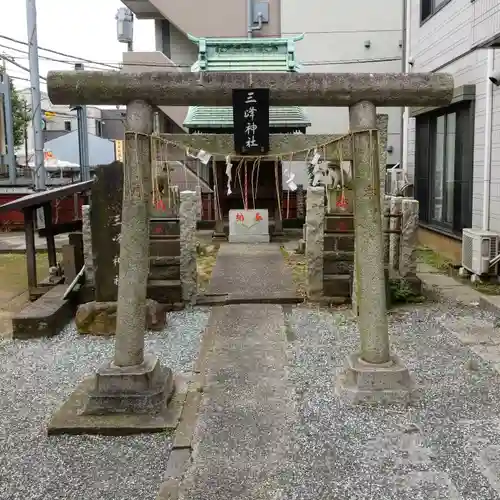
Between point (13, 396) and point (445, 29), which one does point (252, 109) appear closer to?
point (13, 396)

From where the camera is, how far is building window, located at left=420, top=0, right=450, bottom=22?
1301 centimetres

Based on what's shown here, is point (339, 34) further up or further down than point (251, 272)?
further up

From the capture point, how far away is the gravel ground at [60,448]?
12.4 feet

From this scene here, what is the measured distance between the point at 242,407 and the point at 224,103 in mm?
2765

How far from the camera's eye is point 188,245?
8.54 meters

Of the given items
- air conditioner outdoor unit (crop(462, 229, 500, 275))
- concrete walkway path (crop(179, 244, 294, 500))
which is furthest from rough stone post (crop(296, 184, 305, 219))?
concrete walkway path (crop(179, 244, 294, 500))

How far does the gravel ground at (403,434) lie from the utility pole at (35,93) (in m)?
13.1

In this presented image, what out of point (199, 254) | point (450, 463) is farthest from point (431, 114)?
point (450, 463)

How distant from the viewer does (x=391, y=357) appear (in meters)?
5.34

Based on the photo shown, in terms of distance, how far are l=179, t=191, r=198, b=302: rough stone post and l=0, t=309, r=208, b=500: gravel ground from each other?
2088mm

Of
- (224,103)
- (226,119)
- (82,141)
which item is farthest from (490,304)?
(82,141)

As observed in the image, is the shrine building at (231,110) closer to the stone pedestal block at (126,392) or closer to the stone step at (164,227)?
the stone step at (164,227)

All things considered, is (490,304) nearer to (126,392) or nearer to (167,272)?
(167,272)

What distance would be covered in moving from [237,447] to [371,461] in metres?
0.98
